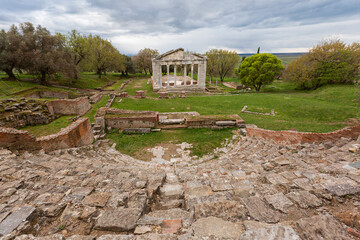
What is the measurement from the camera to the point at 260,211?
10.2 ft

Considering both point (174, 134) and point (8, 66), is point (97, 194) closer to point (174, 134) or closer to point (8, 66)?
point (174, 134)

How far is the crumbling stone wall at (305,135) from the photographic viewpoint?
7.54 metres

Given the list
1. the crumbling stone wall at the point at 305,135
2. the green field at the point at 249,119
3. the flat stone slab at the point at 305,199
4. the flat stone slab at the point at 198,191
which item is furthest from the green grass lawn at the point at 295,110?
the flat stone slab at the point at 198,191

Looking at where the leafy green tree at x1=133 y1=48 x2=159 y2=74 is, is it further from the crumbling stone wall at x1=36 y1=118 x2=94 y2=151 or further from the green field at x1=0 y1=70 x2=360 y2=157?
the crumbling stone wall at x1=36 y1=118 x2=94 y2=151

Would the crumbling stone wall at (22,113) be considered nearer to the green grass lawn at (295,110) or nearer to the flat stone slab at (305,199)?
the green grass lawn at (295,110)

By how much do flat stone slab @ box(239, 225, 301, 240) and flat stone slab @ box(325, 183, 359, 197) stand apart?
188 cm

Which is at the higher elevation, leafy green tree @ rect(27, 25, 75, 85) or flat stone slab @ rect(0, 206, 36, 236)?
leafy green tree @ rect(27, 25, 75, 85)

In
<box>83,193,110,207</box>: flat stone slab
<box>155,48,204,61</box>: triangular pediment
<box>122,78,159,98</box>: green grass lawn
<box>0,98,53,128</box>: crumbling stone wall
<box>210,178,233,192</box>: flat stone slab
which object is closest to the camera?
<box>83,193,110,207</box>: flat stone slab

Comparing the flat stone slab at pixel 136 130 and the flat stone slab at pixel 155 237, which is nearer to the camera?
the flat stone slab at pixel 155 237

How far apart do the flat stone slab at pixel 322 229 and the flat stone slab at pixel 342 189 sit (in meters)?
1.11

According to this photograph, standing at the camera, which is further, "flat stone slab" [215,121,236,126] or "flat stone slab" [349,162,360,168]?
"flat stone slab" [215,121,236,126]

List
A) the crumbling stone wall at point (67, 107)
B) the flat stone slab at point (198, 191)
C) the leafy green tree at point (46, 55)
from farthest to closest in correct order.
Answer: the leafy green tree at point (46, 55) < the crumbling stone wall at point (67, 107) < the flat stone slab at point (198, 191)

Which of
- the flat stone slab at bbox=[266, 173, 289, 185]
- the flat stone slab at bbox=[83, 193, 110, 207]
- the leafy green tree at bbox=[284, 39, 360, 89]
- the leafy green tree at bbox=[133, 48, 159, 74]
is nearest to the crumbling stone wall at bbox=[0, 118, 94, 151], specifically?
the flat stone slab at bbox=[83, 193, 110, 207]

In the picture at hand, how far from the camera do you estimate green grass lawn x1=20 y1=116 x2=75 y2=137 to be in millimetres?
12680
